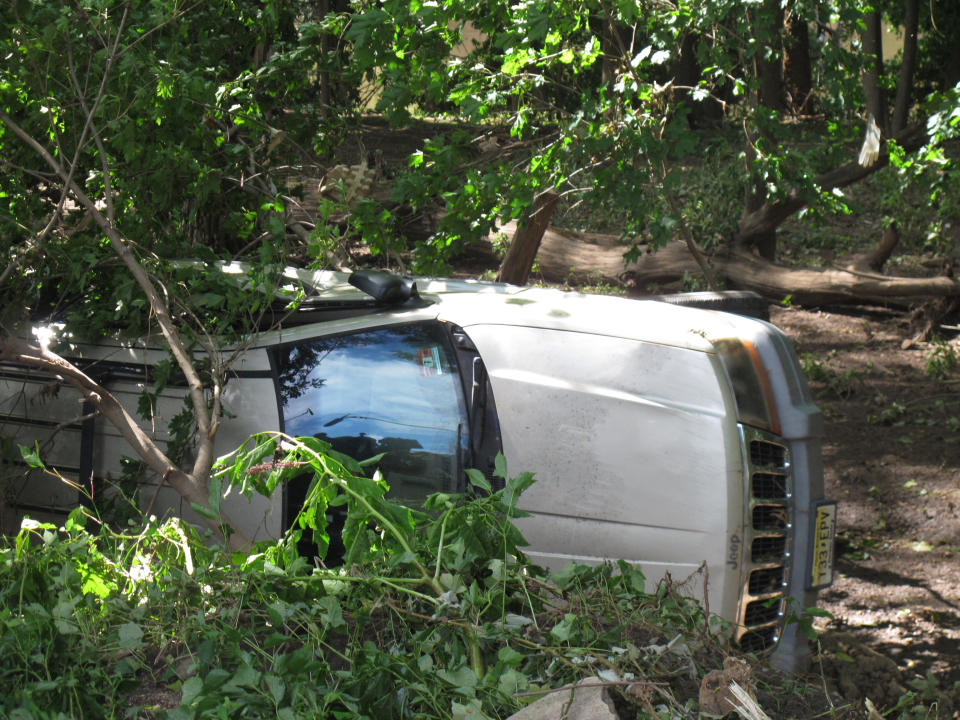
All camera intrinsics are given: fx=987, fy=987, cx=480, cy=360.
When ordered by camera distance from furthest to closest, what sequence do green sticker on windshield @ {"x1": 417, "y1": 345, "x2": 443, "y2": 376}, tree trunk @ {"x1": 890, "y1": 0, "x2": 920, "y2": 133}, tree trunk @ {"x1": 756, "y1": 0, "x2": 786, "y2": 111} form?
1. tree trunk @ {"x1": 890, "y1": 0, "x2": 920, "y2": 133}
2. tree trunk @ {"x1": 756, "y1": 0, "x2": 786, "y2": 111}
3. green sticker on windshield @ {"x1": 417, "y1": 345, "x2": 443, "y2": 376}

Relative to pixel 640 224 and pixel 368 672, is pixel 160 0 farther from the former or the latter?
pixel 368 672

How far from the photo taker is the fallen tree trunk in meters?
9.02

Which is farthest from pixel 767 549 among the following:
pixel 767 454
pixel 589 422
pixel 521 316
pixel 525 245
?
pixel 525 245

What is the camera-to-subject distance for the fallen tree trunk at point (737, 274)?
902cm

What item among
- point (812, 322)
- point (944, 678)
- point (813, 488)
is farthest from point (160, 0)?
point (812, 322)

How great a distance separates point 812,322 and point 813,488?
6596 mm

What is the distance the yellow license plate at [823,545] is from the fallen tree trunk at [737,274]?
5.59 metres

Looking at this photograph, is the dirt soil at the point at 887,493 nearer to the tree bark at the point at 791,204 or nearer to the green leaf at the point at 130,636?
the tree bark at the point at 791,204

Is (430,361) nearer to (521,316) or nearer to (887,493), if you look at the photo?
(521,316)

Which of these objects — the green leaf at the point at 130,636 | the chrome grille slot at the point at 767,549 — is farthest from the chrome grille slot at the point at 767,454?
the green leaf at the point at 130,636

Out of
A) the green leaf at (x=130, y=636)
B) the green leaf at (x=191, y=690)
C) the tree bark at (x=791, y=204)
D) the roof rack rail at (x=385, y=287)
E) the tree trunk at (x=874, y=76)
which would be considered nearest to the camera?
the green leaf at (x=191, y=690)

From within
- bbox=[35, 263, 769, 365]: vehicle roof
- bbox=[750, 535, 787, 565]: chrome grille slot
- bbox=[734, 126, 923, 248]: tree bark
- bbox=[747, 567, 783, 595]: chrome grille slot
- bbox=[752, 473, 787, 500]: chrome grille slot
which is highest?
bbox=[734, 126, 923, 248]: tree bark

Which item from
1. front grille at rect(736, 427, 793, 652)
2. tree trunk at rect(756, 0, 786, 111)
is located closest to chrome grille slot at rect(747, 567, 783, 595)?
front grille at rect(736, 427, 793, 652)

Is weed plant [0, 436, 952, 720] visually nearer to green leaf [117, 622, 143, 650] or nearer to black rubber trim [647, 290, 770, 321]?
green leaf [117, 622, 143, 650]
